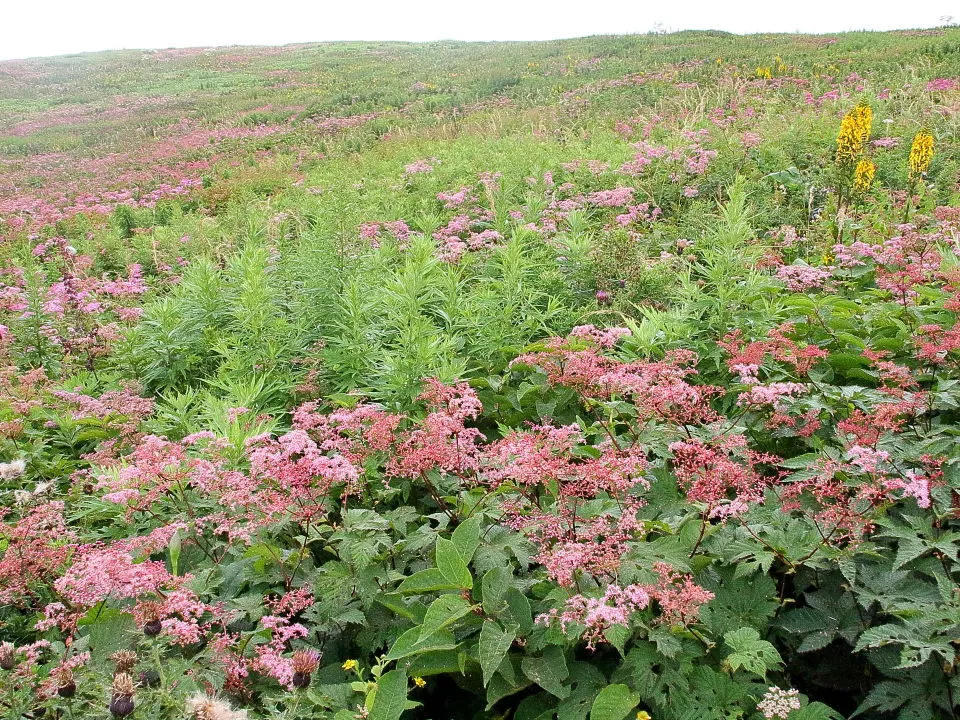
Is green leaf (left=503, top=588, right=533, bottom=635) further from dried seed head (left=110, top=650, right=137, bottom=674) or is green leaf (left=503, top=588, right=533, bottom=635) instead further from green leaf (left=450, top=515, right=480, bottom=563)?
dried seed head (left=110, top=650, right=137, bottom=674)

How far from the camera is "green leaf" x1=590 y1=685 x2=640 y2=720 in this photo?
1799 mm

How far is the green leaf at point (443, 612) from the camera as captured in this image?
73.5 inches

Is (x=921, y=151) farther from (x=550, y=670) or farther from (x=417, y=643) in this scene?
(x=417, y=643)

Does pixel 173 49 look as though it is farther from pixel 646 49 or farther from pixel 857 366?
pixel 857 366

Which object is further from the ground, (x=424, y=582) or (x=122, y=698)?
(x=122, y=698)

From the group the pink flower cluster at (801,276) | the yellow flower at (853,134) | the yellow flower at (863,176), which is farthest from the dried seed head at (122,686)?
the yellow flower at (863,176)

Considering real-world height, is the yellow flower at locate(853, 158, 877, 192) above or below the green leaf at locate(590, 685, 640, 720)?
above

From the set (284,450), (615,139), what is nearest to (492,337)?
(284,450)

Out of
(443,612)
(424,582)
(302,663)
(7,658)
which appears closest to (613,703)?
(443,612)

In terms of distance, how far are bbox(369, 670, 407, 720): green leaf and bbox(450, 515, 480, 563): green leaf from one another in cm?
39

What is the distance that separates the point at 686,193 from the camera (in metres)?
7.24

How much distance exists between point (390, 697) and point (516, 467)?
0.78 meters

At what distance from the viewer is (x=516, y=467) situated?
216 centimetres

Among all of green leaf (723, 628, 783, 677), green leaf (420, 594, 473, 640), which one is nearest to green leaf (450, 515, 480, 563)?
A: green leaf (420, 594, 473, 640)
